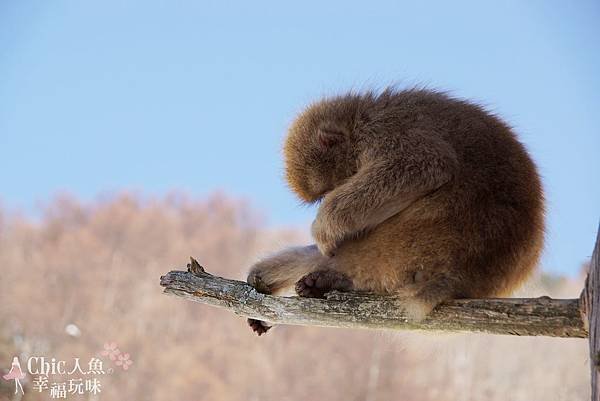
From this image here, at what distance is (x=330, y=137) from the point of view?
5.95 ft

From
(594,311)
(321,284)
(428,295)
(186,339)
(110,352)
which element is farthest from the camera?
(186,339)

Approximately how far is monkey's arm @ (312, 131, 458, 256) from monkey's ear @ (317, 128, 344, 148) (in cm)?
22

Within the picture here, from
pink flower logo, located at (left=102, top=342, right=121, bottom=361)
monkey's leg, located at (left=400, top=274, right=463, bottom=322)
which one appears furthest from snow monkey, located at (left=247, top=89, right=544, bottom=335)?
pink flower logo, located at (left=102, top=342, right=121, bottom=361)

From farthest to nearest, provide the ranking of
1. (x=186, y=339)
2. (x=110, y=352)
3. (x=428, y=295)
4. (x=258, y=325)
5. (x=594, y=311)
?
(x=186, y=339)
(x=110, y=352)
(x=258, y=325)
(x=428, y=295)
(x=594, y=311)

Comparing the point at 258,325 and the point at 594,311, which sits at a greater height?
the point at 258,325

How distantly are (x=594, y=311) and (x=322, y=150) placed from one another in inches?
32.7

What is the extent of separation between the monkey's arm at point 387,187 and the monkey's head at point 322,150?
0.20 m

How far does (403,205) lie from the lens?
1569 mm

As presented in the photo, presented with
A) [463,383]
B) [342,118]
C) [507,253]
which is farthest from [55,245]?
[507,253]

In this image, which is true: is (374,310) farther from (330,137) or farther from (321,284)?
(330,137)

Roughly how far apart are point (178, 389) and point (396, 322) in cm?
424

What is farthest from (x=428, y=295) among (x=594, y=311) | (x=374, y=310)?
(x=594, y=311)

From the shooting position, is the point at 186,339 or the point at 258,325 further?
the point at 186,339

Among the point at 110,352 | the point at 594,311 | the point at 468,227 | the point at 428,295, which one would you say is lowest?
the point at 594,311
